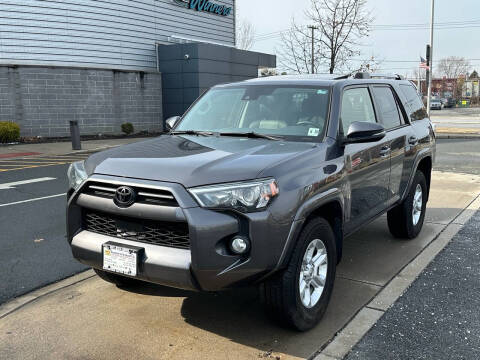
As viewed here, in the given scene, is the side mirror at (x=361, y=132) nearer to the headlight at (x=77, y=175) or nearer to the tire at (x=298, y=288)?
the tire at (x=298, y=288)

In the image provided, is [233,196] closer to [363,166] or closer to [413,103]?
[363,166]

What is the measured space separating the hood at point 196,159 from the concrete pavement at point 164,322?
Result: 1129 millimetres

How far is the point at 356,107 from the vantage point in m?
4.32

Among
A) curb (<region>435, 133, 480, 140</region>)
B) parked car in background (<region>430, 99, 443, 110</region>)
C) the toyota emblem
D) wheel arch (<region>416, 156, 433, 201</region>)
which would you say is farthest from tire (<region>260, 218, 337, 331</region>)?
parked car in background (<region>430, 99, 443, 110</region>)

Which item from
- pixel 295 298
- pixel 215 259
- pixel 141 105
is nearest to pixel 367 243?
pixel 295 298

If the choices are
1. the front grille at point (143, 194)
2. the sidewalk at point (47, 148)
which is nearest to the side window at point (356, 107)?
the front grille at point (143, 194)

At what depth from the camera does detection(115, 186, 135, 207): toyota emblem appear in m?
2.99

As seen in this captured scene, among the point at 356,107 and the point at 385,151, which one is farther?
the point at 385,151

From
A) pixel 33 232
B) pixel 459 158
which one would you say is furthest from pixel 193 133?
pixel 459 158

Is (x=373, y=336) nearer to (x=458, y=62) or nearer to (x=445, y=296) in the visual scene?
(x=445, y=296)

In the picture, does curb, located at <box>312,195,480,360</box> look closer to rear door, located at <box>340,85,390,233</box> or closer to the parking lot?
the parking lot

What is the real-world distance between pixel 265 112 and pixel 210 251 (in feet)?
5.59

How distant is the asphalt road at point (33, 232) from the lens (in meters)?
4.52

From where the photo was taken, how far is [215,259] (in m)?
2.81
